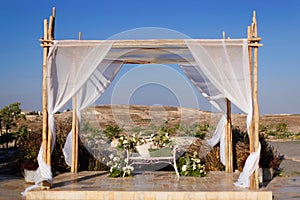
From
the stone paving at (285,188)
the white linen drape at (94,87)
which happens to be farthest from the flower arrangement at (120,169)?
the stone paving at (285,188)

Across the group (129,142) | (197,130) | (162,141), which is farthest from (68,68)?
(197,130)

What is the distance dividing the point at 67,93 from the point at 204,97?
312 cm

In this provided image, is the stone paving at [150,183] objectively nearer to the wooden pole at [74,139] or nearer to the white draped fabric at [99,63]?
the wooden pole at [74,139]

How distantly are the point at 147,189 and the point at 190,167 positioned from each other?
164 cm

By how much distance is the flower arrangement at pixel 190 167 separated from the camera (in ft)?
22.2

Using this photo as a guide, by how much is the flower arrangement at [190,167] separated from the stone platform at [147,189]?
1.19 feet

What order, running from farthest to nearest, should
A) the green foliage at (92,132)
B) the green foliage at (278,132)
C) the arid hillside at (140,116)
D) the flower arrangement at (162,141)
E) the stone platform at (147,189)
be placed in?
the green foliage at (278,132) → the arid hillside at (140,116) → the green foliage at (92,132) → the flower arrangement at (162,141) → the stone platform at (147,189)

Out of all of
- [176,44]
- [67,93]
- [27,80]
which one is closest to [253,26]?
[176,44]

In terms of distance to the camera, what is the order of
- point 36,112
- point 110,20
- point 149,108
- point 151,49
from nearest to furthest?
point 151,49, point 110,20, point 149,108, point 36,112

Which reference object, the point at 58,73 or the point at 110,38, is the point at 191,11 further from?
Result: the point at 58,73

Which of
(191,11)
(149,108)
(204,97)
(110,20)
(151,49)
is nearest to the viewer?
(151,49)

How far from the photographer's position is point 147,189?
543 cm

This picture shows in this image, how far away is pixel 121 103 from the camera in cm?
992

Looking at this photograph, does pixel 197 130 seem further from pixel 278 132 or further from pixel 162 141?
pixel 278 132
